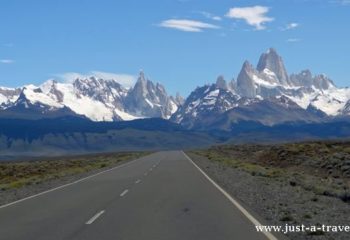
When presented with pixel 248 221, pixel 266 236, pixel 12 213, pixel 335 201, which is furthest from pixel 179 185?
pixel 266 236

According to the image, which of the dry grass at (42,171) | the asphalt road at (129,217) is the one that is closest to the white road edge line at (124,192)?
the asphalt road at (129,217)

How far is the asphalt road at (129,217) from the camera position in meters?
14.6

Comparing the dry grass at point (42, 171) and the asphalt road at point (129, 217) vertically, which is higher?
the asphalt road at point (129, 217)

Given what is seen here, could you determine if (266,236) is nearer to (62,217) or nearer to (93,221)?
(93,221)

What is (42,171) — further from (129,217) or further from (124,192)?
(129,217)

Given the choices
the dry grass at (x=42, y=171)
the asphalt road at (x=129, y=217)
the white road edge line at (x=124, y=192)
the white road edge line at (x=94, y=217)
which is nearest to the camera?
the asphalt road at (x=129, y=217)

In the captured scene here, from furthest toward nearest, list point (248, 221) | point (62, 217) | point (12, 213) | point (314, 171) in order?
1. point (314, 171)
2. point (12, 213)
3. point (62, 217)
4. point (248, 221)

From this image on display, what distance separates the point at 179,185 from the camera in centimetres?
3128

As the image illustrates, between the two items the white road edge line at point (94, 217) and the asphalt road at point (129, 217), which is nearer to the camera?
the asphalt road at point (129, 217)

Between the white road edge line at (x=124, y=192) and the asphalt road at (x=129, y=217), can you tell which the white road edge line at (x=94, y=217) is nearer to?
the asphalt road at (x=129, y=217)

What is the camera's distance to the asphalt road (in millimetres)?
14609

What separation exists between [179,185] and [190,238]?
57.2 feet

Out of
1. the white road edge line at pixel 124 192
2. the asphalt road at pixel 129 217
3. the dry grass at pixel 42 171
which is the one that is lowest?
the dry grass at pixel 42 171

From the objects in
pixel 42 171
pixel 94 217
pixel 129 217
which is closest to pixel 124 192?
pixel 94 217
